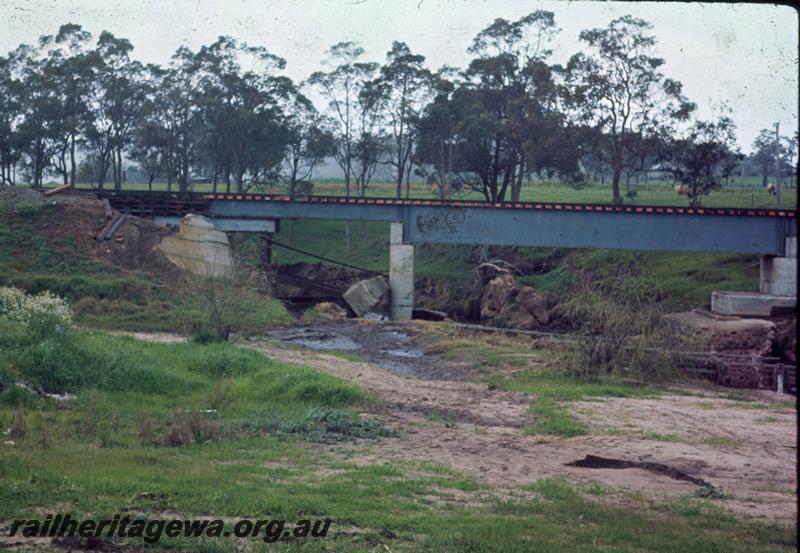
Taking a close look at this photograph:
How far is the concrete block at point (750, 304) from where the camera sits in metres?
37.3

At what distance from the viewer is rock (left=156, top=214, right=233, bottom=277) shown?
39.2 m

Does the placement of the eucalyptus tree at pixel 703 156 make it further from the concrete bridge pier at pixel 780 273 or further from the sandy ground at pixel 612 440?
the sandy ground at pixel 612 440

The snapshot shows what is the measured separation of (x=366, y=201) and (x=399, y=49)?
37.1 feet

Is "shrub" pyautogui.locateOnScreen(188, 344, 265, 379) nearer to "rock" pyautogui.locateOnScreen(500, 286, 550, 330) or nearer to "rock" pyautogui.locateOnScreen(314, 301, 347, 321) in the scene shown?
"rock" pyautogui.locateOnScreen(314, 301, 347, 321)

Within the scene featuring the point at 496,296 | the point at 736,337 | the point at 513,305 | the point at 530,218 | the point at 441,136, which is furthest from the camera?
the point at 441,136

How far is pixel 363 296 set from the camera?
138 feet

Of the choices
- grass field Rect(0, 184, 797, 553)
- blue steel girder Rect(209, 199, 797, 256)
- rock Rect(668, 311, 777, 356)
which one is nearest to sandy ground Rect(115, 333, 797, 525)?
grass field Rect(0, 184, 797, 553)

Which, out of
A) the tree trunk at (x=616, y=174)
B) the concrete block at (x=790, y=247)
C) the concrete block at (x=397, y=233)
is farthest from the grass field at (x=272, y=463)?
the tree trunk at (x=616, y=174)

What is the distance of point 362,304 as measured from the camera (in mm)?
41844

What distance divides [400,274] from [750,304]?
1451 cm

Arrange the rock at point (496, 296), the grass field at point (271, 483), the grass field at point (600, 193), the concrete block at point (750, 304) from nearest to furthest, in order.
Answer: the grass field at point (271, 483), the concrete block at point (750, 304), the rock at point (496, 296), the grass field at point (600, 193)

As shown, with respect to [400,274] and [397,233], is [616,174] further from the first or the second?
[400,274]

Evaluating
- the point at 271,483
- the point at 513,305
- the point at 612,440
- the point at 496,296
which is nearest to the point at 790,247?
the point at 513,305

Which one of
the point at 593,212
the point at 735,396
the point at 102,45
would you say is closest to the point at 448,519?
the point at 735,396
